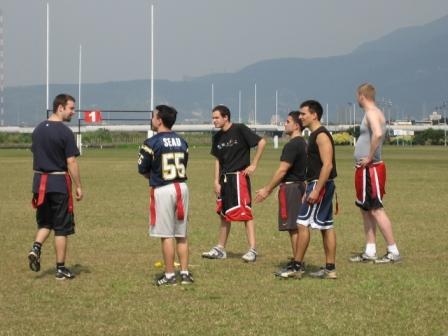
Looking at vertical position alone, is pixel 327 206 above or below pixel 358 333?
above

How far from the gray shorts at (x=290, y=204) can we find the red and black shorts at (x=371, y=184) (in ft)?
2.70

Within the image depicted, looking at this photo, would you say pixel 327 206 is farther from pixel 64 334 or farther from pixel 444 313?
pixel 64 334

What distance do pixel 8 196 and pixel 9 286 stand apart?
13.3m

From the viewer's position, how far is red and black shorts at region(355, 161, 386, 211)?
37.4ft

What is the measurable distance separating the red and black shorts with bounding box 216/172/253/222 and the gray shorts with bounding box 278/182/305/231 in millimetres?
913

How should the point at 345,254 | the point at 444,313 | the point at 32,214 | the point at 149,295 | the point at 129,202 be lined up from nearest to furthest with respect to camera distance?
the point at 444,313 → the point at 149,295 → the point at 345,254 → the point at 32,214 → the point at 129,202

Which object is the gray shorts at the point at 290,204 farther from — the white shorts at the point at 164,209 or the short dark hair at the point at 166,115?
the short dark hair at the point at 166,115

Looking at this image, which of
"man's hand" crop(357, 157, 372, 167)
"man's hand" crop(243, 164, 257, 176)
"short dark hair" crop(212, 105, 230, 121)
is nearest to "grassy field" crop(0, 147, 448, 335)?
"man's hand" crop(243, 164, 257, 176)

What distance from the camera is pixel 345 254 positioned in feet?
39.8

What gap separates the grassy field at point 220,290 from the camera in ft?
25.3

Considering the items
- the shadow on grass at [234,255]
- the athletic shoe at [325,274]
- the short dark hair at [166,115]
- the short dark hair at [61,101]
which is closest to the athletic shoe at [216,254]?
the shadow on grass at [234,255]

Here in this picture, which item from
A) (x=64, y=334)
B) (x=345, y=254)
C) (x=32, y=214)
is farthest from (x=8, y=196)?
(x=64, y=334)

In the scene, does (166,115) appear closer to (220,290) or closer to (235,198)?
(220,290)

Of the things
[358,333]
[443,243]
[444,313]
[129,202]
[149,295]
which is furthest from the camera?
[129,202]
